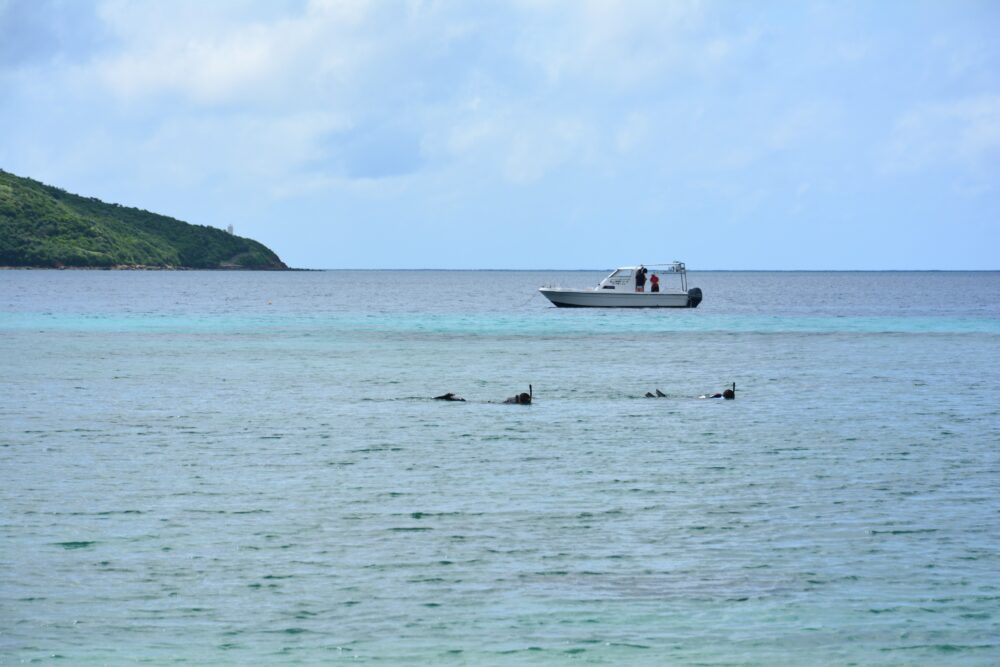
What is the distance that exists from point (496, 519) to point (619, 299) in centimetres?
7452

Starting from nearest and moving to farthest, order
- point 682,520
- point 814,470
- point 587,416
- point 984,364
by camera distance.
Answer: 1. point 682,520
2. point 814,470
3. point 587,416
4. point 984,364

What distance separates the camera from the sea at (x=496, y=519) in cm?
1353

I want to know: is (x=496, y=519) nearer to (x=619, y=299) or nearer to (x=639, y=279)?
(x=639, y=279)

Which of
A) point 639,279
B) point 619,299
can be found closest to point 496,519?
point 639,279

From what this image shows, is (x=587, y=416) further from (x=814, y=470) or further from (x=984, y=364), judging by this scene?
(x=984, y=364)

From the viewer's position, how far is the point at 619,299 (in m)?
92.8

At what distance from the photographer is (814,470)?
23750mm

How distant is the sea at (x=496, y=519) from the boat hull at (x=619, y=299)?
47338 millimetres

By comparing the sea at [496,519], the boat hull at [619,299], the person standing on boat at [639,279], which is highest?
the person standing on boat at [639,279]

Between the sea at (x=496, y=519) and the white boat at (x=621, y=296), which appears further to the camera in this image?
the white boat at (x=621, y=296)

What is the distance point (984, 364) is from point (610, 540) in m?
36.8

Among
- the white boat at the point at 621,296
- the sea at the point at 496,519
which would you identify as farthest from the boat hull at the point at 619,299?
the sea at the point at 496,519

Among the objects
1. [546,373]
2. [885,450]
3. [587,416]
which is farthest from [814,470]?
[546,373]

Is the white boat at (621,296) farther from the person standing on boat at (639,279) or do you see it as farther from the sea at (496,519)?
the sea at (496,519)
